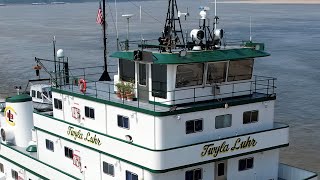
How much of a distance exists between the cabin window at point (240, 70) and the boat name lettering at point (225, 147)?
2.41 metres

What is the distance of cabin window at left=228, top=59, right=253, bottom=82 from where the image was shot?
18141 millimetres

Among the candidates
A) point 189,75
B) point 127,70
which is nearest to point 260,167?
point 189,75

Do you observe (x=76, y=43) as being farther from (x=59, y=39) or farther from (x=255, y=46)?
(x=255, y=46)

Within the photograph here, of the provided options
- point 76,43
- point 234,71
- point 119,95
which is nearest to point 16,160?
point 119,95

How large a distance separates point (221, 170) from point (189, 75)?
4057mm

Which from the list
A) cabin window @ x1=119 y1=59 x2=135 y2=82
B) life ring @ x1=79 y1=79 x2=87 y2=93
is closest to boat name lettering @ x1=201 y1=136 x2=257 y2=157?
cabin window @ x1=119 y1=59 x2=135 y2=82

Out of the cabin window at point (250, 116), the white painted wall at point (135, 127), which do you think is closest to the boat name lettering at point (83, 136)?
the white painted wall at point (135, 127)

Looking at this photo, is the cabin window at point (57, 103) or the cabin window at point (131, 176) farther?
the cabin window at point (57, 103)

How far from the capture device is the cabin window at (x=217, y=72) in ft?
57.8

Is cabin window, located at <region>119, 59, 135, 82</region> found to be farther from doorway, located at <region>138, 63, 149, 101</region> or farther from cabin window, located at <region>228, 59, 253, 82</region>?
cabin window, located at <region>228, 59, 253, 82</region>

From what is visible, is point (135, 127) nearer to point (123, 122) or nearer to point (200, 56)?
point (123, 122)

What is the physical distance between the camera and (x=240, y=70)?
725 inches

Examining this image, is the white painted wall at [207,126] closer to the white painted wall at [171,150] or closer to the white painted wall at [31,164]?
the white painted wall at [171,150]

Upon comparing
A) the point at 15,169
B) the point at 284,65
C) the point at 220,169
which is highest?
the point at 284,65
